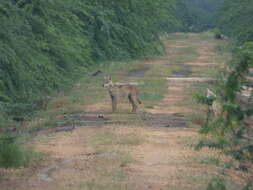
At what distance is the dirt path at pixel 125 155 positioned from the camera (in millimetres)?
8289

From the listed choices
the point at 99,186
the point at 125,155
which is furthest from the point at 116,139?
the point at 99,186

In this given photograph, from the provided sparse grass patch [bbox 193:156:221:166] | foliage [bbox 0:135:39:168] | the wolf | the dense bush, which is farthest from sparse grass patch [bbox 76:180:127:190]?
the wolf

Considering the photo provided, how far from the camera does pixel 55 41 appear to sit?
18.6 m

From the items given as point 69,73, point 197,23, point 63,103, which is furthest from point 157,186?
point 197,23

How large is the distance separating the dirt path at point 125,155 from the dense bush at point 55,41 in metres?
1.63

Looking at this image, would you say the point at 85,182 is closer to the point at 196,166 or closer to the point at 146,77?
the point at 196,166

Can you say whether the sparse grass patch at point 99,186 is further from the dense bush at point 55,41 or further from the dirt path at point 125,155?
the dense bush at point 55,41

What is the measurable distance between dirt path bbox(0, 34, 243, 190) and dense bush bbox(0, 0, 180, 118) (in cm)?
163

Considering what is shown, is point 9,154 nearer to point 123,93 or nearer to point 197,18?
point 123,93

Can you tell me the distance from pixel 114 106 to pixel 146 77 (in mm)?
8774

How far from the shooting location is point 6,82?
14.4 metres

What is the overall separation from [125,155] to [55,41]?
30.7 feet

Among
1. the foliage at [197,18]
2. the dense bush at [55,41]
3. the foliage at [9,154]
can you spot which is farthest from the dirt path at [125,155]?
the foliage at [197,18]

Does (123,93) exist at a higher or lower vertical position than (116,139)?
higher
